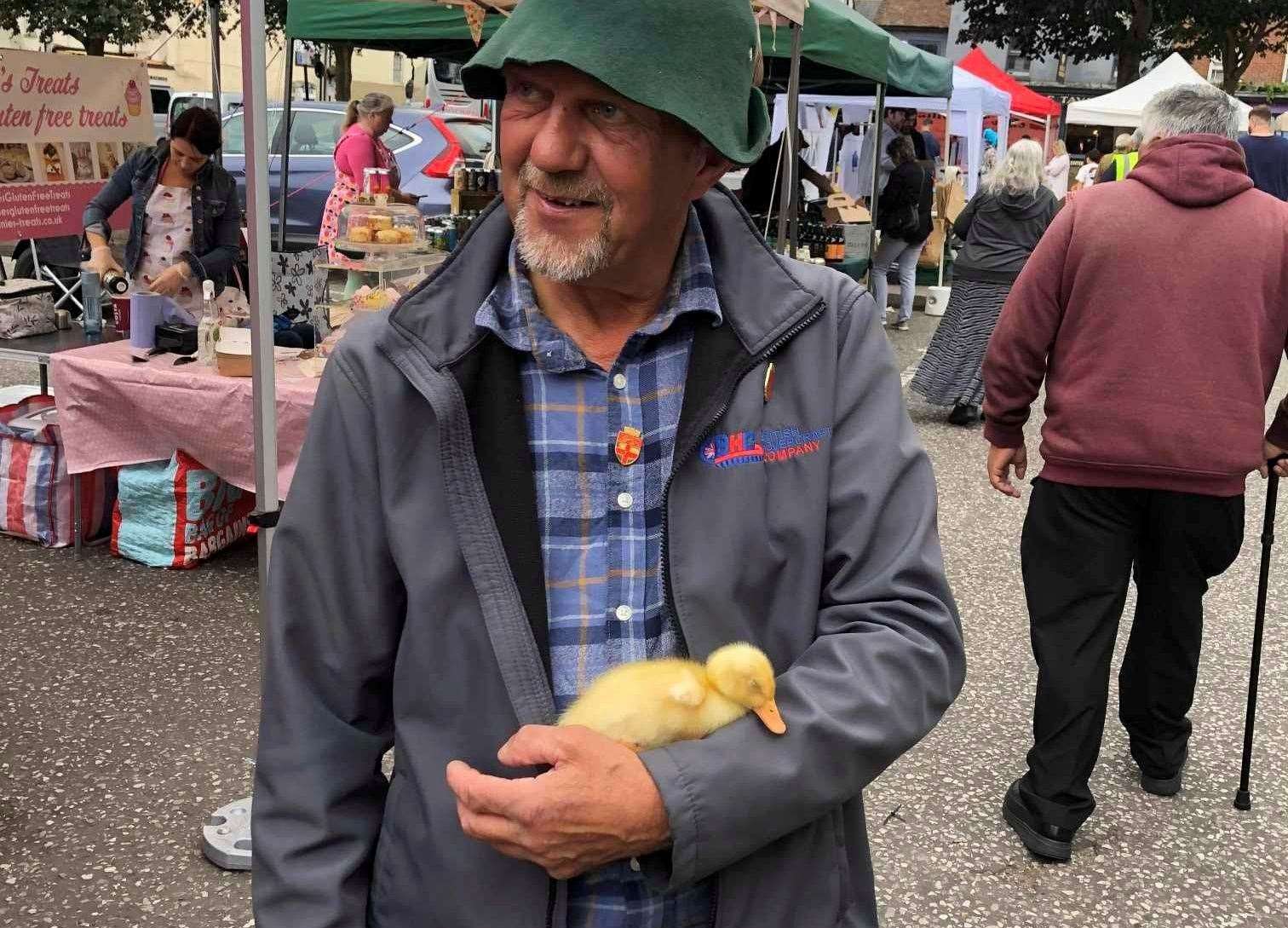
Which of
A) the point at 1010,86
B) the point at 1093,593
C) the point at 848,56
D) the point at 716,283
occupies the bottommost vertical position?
the point at 1093,593

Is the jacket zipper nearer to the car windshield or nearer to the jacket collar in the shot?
the jacket collar

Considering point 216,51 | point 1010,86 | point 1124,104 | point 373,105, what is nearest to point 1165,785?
point 216,51

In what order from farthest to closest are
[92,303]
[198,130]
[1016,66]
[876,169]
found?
[1016,66]
[876,169]
[198,130]
[92,303]

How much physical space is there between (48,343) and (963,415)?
5.88 m

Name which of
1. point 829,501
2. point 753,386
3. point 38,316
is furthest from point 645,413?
point 38,316

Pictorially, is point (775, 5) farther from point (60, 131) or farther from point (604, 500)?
point (604, 500)

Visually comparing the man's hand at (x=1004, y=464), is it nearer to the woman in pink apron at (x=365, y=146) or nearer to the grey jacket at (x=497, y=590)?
the grey jacket at (x=497, y=590)

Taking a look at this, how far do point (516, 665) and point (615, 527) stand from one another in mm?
199

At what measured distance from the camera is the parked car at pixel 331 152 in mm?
12594

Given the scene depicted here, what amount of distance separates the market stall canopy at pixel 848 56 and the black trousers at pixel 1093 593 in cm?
414

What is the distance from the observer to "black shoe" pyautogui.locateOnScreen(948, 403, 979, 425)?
8.52m

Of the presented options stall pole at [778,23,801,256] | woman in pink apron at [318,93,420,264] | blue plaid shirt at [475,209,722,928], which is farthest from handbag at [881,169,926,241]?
blue plaid shirt at [475,209,722,928]

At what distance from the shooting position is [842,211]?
11070mm

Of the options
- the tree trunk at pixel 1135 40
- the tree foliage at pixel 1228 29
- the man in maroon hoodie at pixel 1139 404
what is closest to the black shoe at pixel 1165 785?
the man in maroon hoodie at pixel 1139 404
